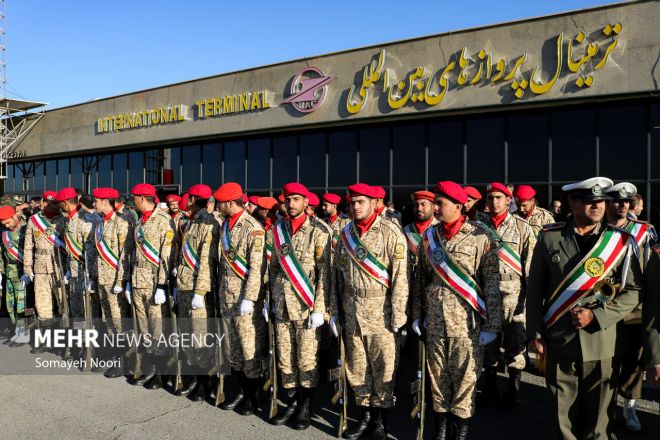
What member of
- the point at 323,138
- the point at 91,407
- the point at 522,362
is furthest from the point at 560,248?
the point at 323,138

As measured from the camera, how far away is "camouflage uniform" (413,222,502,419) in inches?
144

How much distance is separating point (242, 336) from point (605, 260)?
119 inches

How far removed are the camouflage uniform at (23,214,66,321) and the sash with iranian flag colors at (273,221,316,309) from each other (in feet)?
12.6

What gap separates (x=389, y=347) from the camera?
3.95 metres

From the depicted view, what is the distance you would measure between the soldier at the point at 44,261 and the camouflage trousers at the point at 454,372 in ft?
17.3

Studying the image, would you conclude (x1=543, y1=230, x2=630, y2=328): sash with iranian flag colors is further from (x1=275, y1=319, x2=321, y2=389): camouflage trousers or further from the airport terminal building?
the airport terminal building

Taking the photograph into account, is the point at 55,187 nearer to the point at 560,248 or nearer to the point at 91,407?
the point at 91,407

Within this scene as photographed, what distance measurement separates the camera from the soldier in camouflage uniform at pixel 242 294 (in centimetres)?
454

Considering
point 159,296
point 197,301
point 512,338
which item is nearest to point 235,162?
point 159,296

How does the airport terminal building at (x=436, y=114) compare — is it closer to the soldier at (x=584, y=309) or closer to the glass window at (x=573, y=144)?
the glass window at (x=573, y=144)

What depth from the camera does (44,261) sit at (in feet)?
22.5

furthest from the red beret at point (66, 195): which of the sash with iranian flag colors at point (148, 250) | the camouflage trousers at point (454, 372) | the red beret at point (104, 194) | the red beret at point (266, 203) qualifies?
the camouflage trousers at point (454, 372)

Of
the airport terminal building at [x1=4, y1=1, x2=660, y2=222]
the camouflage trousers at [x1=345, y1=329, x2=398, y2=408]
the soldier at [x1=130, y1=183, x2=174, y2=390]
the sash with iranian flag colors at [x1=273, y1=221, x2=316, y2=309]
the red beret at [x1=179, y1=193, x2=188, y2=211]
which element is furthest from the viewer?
the airport terminal building at [x1=4, y1=1, x2=660, y2=222]

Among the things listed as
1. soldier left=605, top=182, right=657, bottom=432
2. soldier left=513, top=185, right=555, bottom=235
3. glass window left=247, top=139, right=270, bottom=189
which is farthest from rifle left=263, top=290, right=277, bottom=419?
glass window left=247, top=139, right=270, bottom=189
